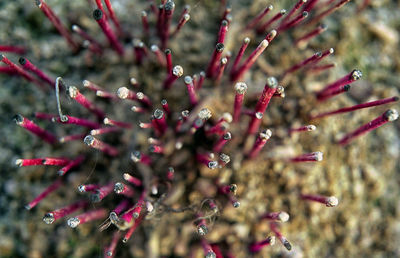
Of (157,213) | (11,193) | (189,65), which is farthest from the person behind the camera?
(189,65)

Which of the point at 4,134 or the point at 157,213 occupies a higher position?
the point at 4,134

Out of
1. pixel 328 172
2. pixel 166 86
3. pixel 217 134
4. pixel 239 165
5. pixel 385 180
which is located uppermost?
pixel 166 86

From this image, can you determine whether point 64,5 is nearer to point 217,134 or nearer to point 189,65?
point 189,65

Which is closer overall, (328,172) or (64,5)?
(328,172)

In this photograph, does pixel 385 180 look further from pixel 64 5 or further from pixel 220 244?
pixel 64 5

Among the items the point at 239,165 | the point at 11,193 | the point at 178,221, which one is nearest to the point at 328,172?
the point at 239,165

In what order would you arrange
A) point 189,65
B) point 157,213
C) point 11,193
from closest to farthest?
point 157,213
point 11,193
point 189,65
